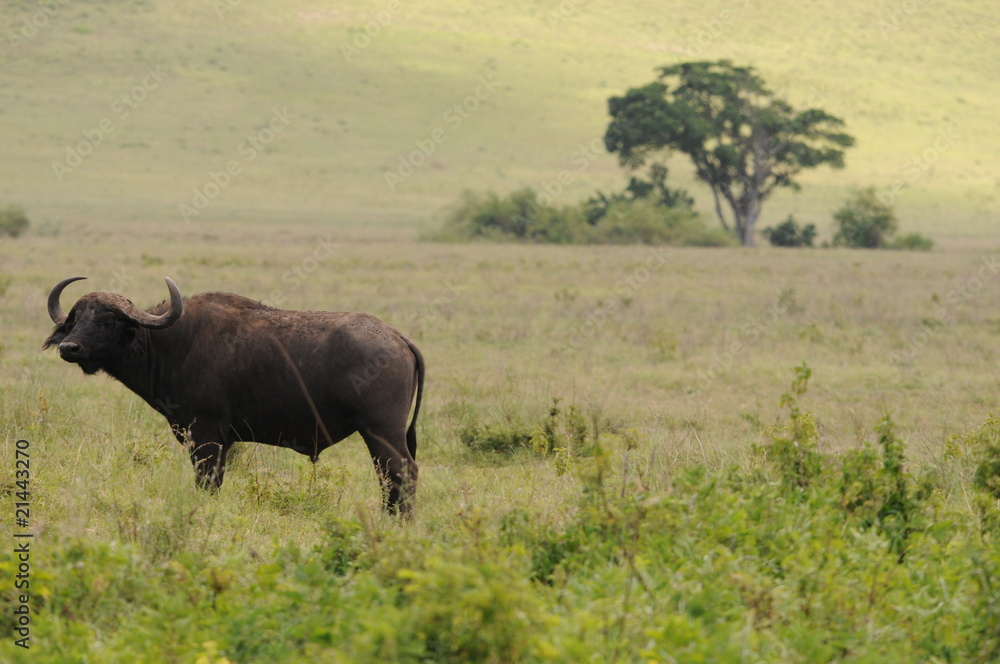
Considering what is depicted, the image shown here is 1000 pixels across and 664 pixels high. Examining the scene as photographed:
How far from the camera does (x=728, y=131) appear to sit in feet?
153

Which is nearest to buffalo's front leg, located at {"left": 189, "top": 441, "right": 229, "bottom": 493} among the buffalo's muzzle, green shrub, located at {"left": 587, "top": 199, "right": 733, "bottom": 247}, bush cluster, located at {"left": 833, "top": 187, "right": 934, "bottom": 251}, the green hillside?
the buffalo's muzzle

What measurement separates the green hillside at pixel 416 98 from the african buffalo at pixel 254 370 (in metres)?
40.6

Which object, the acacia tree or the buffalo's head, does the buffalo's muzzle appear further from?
the acacia tree

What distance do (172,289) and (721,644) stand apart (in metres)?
4.76

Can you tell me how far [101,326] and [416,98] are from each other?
74610 mm

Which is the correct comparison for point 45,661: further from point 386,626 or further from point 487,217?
point 487,217

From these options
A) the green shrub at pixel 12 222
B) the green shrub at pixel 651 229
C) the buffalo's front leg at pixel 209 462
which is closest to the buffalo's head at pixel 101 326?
the buffalo's front leg at pixel 209 462

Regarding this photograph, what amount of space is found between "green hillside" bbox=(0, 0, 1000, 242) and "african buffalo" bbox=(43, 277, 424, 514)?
40602 millimetres

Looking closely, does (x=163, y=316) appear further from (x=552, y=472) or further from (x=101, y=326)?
(x=552, y=472)

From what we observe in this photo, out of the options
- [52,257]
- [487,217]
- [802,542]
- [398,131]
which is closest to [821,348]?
[802,542]

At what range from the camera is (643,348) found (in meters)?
15.0

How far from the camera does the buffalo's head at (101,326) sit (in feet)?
23.6

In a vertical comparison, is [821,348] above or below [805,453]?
below

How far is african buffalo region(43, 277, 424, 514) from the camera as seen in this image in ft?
22.7
